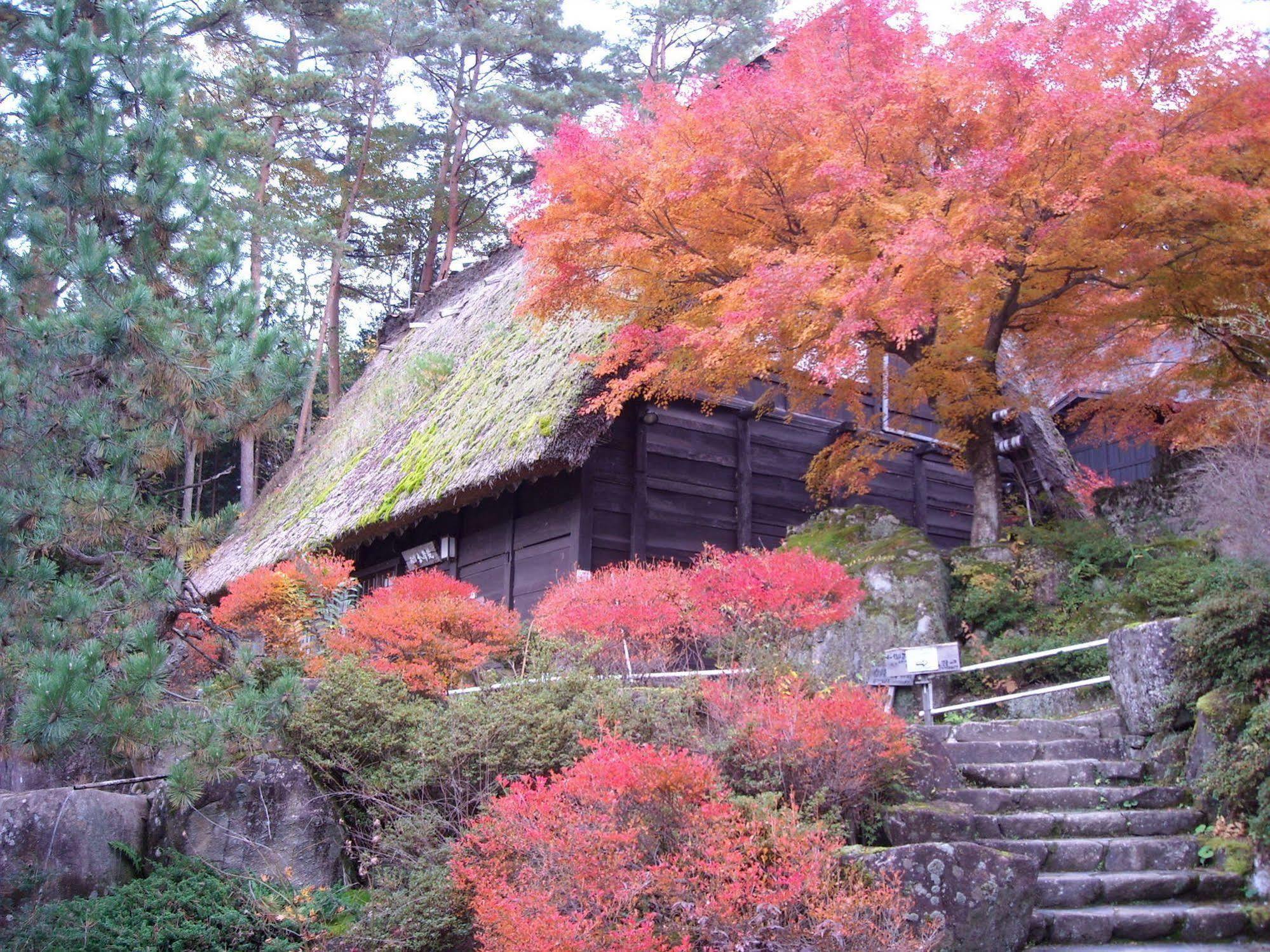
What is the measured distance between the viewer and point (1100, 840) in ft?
19.7

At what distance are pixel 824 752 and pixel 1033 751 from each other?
85.8 inches

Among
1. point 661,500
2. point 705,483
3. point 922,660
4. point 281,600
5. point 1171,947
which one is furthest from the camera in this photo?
point 705,483

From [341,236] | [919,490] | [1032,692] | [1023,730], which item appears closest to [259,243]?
[341,236]

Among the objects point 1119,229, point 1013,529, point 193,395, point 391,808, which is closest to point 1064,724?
point 1013,529

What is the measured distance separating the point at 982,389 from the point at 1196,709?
13.8 ft

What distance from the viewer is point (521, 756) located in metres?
6.54

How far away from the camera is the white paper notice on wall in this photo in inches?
308

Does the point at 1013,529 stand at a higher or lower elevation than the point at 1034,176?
lower

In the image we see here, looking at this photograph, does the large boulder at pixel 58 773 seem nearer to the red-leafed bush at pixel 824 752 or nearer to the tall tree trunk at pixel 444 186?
the red-leafed bush at pixel 824 752

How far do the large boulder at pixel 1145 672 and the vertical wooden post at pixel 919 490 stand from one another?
22.6 ft

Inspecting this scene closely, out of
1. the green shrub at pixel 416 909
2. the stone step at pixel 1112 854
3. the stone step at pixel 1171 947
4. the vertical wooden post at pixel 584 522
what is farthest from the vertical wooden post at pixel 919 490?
the green shrub at pixel 416 909

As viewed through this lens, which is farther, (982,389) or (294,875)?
(982,389)

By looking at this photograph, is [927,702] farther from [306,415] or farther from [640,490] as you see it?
[306,415]

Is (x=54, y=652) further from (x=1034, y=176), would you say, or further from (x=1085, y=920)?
(x=1034, y=176)
